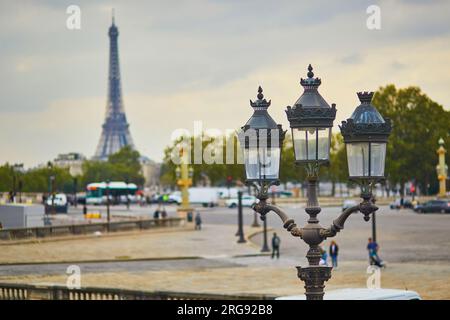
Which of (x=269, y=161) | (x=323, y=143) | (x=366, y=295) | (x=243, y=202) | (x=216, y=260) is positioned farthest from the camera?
(x=243, y=202)

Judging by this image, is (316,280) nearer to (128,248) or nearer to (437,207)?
(128,248)

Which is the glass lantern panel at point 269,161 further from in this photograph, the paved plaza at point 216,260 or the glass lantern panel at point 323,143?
the paved plaza at point 216,260

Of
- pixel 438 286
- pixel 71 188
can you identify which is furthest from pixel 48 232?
pixel 71 188

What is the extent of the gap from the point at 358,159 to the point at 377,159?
23cm

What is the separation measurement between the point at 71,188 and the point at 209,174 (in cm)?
3803

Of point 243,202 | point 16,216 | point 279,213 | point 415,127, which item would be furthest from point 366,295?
point 415,127

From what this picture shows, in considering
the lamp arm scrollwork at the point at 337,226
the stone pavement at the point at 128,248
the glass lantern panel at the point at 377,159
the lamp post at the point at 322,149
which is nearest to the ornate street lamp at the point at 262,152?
the lamp post at the point at 322,149

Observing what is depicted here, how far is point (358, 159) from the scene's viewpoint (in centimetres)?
1266

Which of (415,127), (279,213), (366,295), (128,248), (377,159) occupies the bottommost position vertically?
(128,248)

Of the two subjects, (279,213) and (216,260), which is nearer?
(279,213)

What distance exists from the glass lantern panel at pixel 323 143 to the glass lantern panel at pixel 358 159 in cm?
27

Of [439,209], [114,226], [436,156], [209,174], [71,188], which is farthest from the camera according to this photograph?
[71,188]

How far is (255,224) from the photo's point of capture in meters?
70.4
